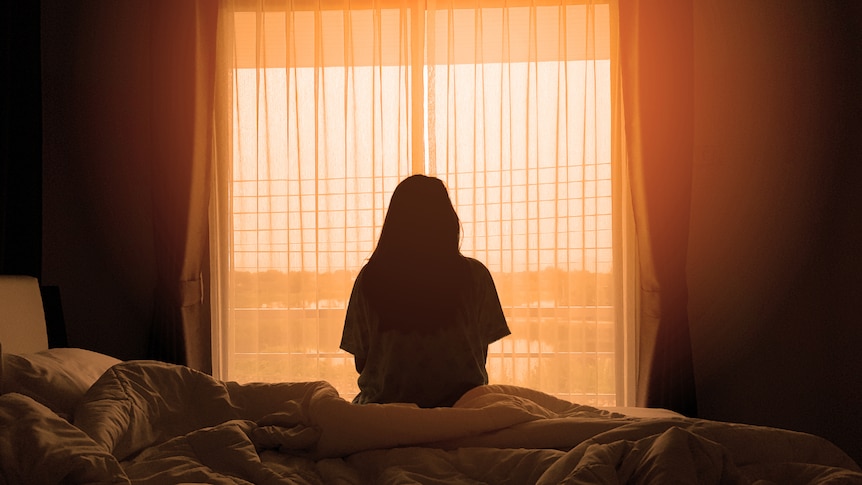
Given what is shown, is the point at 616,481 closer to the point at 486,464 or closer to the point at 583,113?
the point at 486,464

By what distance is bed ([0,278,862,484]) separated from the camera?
1256 millimetres

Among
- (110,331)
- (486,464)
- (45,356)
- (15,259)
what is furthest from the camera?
(110,331)

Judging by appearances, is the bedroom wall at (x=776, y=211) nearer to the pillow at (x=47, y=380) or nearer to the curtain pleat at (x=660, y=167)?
the curtain pleat at (x=660, y=167)

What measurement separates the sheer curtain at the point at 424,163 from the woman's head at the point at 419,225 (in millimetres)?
1263

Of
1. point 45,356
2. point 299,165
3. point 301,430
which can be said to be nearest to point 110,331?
point 299,165

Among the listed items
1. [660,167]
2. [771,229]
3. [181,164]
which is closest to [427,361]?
[660,167]

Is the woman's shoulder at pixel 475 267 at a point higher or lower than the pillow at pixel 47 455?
higher

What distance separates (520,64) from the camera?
134 inches

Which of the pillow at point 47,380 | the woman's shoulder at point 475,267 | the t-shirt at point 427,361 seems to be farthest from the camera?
the woman's shoulder at point 475,267

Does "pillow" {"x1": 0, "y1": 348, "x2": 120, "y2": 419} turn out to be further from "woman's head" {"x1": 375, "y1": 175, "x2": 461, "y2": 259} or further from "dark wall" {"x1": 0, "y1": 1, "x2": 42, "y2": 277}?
"dark wall" {"x1": 0, "y1": 1, "x2": 42, "y2": 277}

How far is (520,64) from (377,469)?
2.32m

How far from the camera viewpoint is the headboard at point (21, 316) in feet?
7.66

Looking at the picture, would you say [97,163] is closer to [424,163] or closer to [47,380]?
[424,163]

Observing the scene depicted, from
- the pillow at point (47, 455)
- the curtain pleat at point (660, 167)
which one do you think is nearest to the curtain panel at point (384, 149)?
the curtain pleat at point (660, 167)
